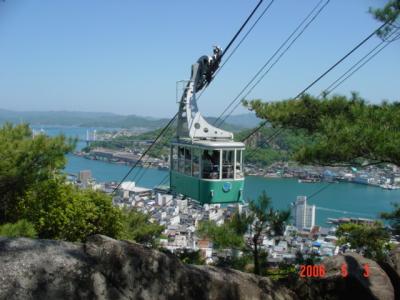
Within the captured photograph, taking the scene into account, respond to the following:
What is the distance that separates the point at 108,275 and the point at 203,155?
3683 mm

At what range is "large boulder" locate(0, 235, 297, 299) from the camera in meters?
2.62

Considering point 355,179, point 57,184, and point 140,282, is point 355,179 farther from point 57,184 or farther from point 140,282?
point 140,282

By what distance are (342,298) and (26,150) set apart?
5.09m

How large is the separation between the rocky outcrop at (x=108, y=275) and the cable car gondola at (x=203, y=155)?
9.37ft

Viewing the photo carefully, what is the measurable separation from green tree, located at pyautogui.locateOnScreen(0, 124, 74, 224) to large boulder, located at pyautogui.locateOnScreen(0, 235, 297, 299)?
4.42m

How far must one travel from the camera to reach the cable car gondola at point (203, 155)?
251 inches

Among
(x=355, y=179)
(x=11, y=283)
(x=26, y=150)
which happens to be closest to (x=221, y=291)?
(x=11, y=283)

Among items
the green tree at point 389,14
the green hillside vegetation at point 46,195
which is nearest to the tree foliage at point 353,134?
the green tree at point 389,14

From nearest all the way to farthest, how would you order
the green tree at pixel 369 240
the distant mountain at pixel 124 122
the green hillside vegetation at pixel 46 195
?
the green hillside vegetation at pixel 46 195, the green tree at pixel 369 240, the distant mountain at pixel 124 122

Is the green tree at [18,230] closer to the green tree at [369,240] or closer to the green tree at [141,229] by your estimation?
the green tree at [141,229]

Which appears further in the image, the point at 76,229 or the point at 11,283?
the point at 76,229

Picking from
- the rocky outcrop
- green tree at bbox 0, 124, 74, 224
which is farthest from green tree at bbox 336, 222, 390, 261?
green tree at bbox 0, 124, 74, 224

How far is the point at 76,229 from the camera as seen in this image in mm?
7984
